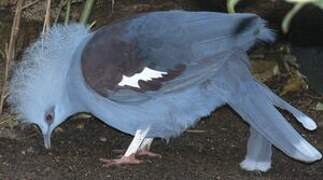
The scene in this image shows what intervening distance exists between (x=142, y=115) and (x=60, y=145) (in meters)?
0.63

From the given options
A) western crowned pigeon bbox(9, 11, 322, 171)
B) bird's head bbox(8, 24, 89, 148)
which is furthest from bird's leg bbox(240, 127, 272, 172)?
bird's head bbox(8, 24, 89, 148)

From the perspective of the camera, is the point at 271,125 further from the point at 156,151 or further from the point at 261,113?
the point at 156,151

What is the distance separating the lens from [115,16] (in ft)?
14.2

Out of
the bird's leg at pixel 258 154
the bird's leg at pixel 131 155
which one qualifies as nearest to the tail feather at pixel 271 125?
the bird's leg at pixel 258 154

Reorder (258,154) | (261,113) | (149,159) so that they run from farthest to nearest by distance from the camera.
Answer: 1. (149,159)
2. (258,154)
3. (261,113)

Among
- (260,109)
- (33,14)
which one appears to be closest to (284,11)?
(260,109)

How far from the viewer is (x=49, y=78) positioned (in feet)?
10.5

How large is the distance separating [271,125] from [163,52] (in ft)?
2.02

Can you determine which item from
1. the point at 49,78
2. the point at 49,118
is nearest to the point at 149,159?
the point at 49,118

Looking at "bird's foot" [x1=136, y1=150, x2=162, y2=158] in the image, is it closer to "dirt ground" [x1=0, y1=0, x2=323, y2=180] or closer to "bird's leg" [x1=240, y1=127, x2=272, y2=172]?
"dirt ground" [x1=0, y1=0, x2=323, y2=180]

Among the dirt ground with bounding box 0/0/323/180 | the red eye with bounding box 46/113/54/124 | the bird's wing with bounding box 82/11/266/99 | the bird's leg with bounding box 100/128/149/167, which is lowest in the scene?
the dirt ground with bounding box 0/0/323/180

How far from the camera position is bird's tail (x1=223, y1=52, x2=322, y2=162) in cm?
300

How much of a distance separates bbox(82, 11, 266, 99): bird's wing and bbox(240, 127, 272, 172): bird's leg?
50 cm

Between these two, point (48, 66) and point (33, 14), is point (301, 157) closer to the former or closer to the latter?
point (48, 66)
